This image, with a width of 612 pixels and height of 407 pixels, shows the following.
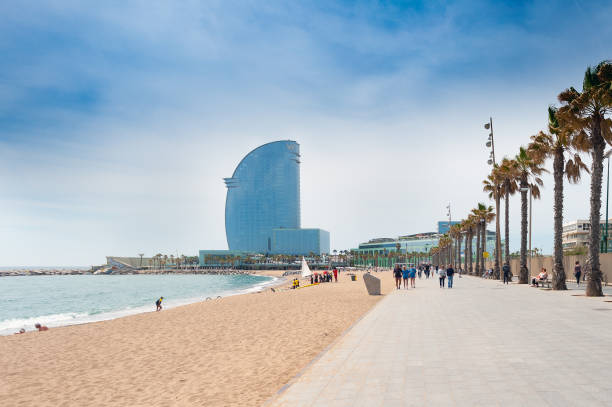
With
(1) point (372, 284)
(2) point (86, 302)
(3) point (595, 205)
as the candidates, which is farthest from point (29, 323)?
(3) point (595, 205)

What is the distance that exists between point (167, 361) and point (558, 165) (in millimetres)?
21425

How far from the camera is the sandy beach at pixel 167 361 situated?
23.9ft

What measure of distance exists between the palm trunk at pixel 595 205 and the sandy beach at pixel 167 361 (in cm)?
1023

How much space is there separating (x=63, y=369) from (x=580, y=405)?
402 inches

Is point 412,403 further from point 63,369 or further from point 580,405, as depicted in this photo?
point 63,369

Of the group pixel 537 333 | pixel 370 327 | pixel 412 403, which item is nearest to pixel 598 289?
pixel 537 333

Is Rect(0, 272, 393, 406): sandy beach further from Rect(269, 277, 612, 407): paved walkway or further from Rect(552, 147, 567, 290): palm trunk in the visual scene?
Rect(552, 147, 567, 290): palm trunk

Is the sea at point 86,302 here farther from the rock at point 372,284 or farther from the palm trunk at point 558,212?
the palm trunk at point 558,212

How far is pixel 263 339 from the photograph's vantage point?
12.1 m

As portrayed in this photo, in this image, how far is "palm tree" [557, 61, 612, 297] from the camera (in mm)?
17438

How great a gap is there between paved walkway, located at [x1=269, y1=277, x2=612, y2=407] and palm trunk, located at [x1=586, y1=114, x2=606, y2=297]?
22.9 ft

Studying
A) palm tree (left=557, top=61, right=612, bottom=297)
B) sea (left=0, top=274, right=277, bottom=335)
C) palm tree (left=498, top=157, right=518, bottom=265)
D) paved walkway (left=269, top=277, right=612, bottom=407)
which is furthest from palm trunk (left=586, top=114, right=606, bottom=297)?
sea (left=0, top=274, right=277, bottom=335)

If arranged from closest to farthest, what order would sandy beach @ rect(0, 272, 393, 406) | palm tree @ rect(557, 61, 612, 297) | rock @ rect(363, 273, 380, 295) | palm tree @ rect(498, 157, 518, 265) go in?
sandy beach @ rect(0, 272, 393, 406)
palm tree @ rect(557, 61, 612, 297)
rock @ rect(363, 273, 380, 295)
palm tree @ rect(498, 157, 518, 265)

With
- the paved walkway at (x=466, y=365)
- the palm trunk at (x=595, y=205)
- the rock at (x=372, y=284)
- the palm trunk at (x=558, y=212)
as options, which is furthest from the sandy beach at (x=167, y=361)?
the palm trunk at (x=558, y=212)
